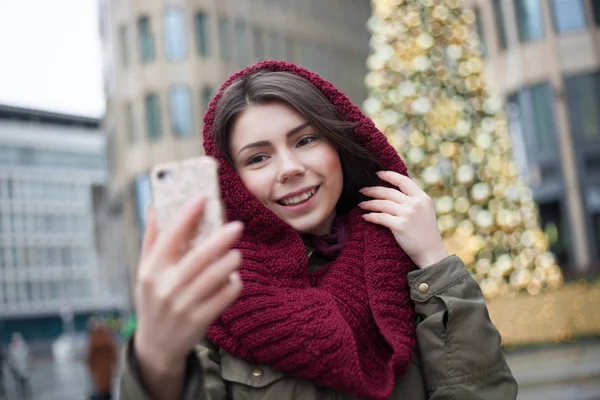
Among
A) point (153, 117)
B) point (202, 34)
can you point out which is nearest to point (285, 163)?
point (153, 117)

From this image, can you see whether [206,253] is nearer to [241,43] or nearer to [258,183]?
[258,183]

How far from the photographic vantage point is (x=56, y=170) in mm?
75250

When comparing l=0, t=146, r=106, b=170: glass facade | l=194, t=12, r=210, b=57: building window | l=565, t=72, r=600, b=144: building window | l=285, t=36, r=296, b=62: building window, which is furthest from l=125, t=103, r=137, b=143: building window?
l=0, t=146, r=106, b=170: glass facade

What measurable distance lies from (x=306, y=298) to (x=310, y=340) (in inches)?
4.6

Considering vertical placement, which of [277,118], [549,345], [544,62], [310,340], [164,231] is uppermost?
[544,62]

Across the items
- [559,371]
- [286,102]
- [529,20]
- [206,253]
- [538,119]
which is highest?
[529,20]

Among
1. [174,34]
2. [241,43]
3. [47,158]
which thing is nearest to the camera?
[174,34]

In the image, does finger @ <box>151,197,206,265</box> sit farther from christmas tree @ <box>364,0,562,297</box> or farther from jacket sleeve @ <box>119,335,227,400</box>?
christmas tree @ <box>364,0,562,297</box>

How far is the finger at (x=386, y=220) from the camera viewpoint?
1.76 m

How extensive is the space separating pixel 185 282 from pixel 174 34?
28.7 meters

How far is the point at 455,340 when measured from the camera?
1.67m

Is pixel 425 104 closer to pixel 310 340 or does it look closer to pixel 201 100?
pixel 310 340

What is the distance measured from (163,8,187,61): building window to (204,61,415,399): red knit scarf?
90.0 ft

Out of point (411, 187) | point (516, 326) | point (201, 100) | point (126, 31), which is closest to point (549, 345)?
point (516, 326)
